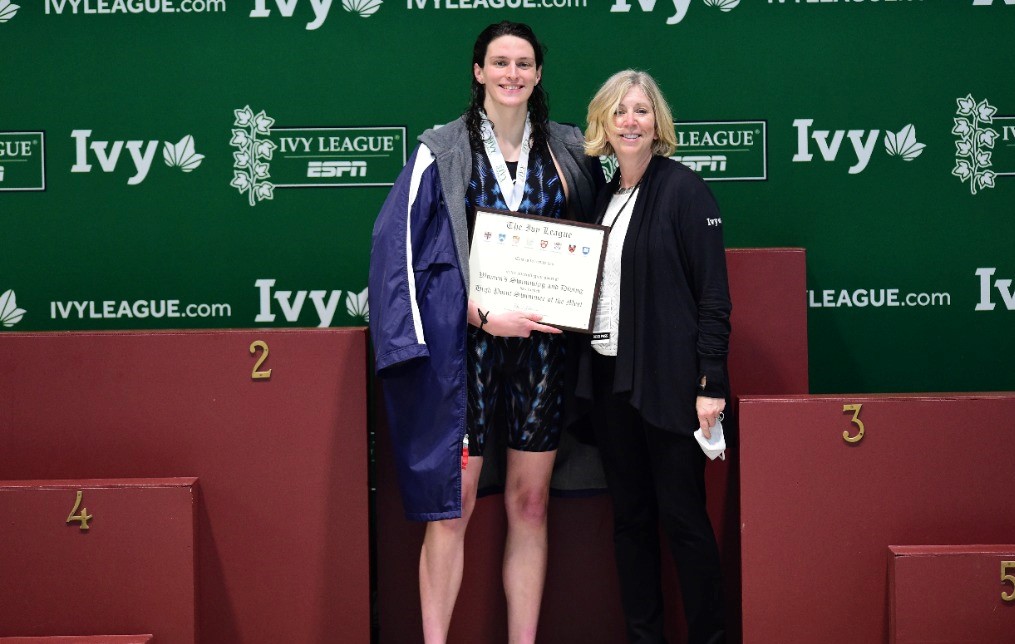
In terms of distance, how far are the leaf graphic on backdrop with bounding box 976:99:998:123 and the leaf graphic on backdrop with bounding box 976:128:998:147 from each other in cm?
4

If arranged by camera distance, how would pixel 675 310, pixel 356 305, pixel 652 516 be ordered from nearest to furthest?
pixel 675 310
pixel 652 516
pixel 356 305

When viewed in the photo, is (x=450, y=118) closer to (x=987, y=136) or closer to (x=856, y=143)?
(x=856, y=143)

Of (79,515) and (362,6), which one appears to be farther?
(362,6)

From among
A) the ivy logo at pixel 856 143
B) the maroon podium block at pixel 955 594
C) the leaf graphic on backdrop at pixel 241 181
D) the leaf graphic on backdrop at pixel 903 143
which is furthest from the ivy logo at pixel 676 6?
the maroon podium block at pixel 955 594

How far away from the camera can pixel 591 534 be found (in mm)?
3232

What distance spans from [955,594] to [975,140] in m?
1.73

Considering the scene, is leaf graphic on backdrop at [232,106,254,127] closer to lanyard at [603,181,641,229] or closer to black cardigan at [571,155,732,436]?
lanyard at [603,181,641,229]

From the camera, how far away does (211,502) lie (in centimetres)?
300

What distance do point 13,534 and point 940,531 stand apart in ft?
8.39

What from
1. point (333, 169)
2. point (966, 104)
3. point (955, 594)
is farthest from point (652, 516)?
point (966, 104)

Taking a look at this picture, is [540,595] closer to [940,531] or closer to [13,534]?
[940,531]

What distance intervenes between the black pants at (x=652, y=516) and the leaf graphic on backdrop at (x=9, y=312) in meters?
2.22

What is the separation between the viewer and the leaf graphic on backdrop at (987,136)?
3705mm

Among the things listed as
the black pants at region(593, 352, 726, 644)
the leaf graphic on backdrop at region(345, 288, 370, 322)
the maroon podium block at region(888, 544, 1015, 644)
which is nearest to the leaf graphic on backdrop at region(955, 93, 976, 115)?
the maroon podium block at region(888, 544, 1015, 644)
